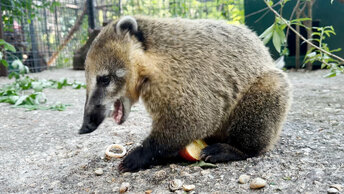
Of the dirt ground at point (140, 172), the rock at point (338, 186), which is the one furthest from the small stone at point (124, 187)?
the rock at point (338, 186)

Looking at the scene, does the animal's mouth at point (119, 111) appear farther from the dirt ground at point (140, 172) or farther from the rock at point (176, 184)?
the rock at point (176, 184)

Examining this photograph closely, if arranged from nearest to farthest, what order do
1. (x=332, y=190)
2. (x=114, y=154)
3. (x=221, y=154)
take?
(x=332, y=190) → (x=221, y=154) → (x=114, y=154)

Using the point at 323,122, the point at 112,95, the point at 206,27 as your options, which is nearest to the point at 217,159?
the point at 112,95

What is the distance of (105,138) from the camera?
312 centimetres

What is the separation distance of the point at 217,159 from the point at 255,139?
35 cm

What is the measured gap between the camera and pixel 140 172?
2346 mm

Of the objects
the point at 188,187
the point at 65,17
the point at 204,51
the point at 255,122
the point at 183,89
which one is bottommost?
the point at 188,187

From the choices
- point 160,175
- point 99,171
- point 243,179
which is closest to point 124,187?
point 160,175

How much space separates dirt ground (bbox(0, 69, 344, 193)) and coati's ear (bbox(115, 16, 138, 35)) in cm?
108

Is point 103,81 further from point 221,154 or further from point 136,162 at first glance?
point 221,154

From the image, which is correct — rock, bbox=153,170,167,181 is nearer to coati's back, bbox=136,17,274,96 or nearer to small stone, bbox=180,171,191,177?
small stone, bbox=180,171,191,177

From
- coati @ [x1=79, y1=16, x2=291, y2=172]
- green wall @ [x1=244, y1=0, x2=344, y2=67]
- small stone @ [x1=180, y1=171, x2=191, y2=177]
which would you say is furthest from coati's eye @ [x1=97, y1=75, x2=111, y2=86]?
green wall @ [x1=244, y1=0, x2=344, y2=67]

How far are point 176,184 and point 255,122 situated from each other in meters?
0.86

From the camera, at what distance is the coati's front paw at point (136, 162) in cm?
235
